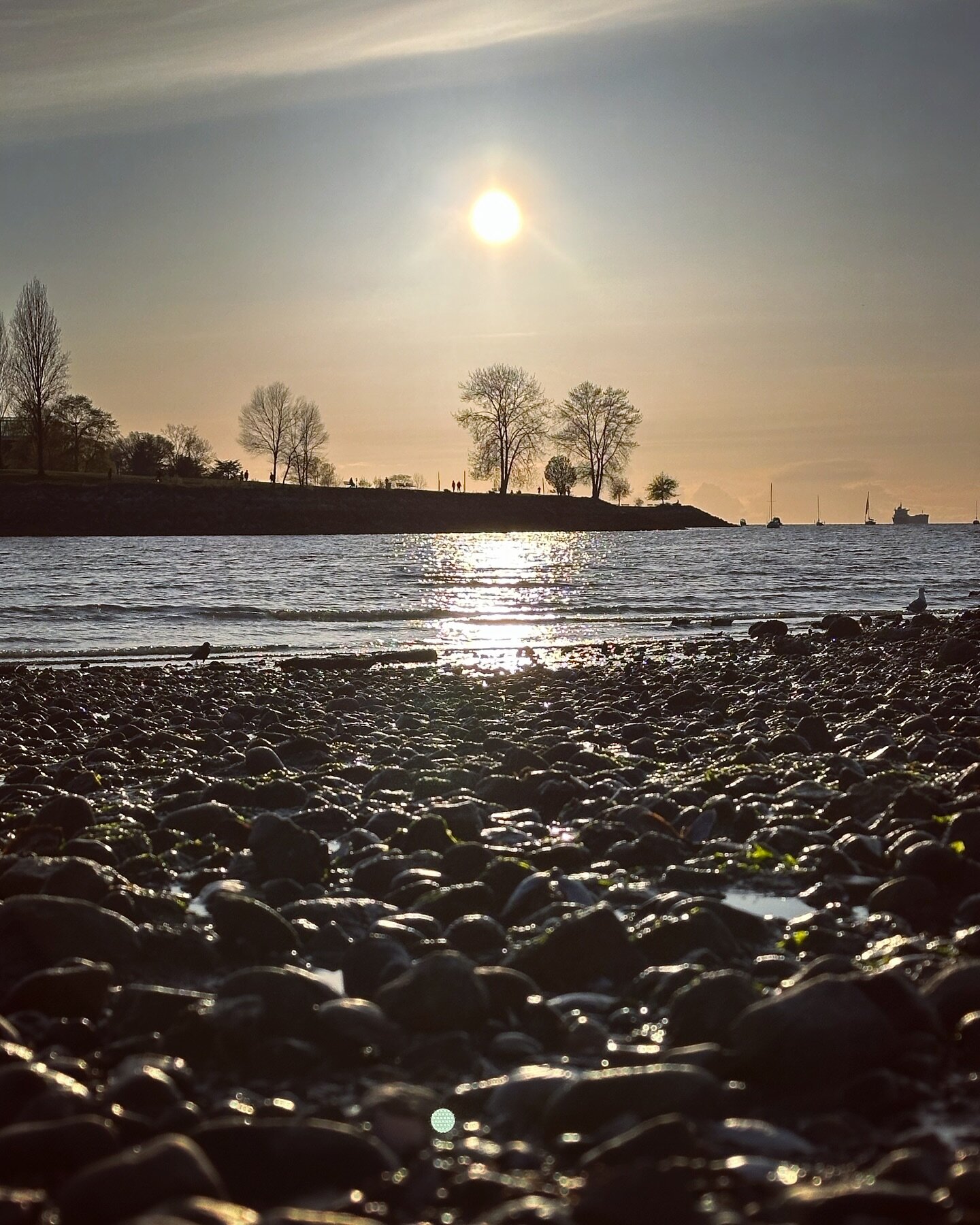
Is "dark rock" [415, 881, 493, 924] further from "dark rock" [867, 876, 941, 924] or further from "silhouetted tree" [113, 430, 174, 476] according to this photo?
"silhouetted tree" [113, 430, 174, 476]

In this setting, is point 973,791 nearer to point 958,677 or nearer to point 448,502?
point 958,677

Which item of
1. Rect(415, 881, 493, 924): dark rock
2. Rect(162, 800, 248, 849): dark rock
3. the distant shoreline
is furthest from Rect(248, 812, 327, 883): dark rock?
the distant shoreline

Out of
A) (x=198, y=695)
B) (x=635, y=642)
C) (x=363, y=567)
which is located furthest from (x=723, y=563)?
(x=198, y=695)

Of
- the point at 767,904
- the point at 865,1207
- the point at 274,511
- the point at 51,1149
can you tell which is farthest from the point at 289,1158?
the point at 274,511

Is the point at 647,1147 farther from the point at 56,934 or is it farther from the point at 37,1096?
the point at 56,934

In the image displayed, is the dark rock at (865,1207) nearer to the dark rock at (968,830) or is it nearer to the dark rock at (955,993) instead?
the dark rock at (955,993)

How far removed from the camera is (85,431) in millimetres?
97000

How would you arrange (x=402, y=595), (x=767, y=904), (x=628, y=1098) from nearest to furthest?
(x=628, y=1098) < (x=767, y=904) < (x=402, y=595)

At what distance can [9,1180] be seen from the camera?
1.90 meters

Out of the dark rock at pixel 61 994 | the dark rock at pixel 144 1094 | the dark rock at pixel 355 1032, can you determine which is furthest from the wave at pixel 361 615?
the dark rock at pixel 144 1094

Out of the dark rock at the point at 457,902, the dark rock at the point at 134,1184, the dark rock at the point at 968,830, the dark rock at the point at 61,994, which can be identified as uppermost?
the dark rock at the point at 968,830

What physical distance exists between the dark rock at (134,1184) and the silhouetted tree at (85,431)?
93.5 m

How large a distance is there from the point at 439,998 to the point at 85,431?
10242 cm

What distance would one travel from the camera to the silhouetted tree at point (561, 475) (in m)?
99.2
